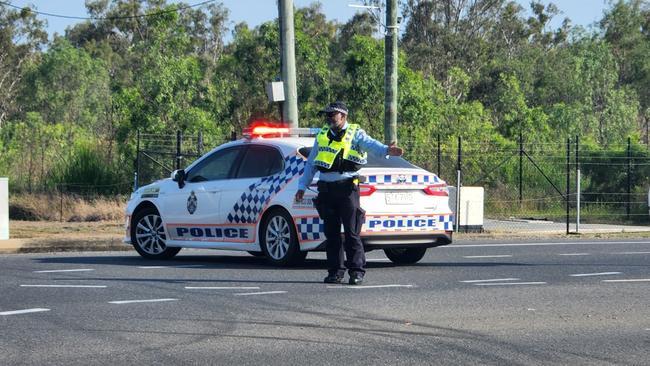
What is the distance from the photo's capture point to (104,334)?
8305 mm

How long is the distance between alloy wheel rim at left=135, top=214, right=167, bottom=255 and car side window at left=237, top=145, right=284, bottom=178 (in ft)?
4.65

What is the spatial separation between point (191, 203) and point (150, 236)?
80 centimetres

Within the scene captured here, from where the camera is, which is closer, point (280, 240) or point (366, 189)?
point (366, 189)

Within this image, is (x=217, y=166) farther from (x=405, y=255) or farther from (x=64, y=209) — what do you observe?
(x=64, y=209)

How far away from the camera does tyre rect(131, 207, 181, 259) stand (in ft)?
50.3

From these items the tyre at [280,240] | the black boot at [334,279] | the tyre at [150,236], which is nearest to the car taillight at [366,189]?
the tyre at [280,240]

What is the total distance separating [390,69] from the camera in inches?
945

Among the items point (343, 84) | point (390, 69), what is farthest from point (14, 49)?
point (390, 69)

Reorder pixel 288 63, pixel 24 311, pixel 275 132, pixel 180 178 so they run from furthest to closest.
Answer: pixel 288 63 → pixel 180 178 → pixel 275 132 → pixel 24 311

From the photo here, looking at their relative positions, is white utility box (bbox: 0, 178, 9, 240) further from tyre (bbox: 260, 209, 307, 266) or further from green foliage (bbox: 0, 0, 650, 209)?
green foliage (bbox: 0, 0, 650, 209)

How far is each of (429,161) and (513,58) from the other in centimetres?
3950

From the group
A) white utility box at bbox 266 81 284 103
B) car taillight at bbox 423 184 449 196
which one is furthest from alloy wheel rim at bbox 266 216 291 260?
white utility box at bbox 266 81 284 103

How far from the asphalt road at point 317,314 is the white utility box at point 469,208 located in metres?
8.05

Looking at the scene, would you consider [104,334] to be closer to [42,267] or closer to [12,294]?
[12,294]
